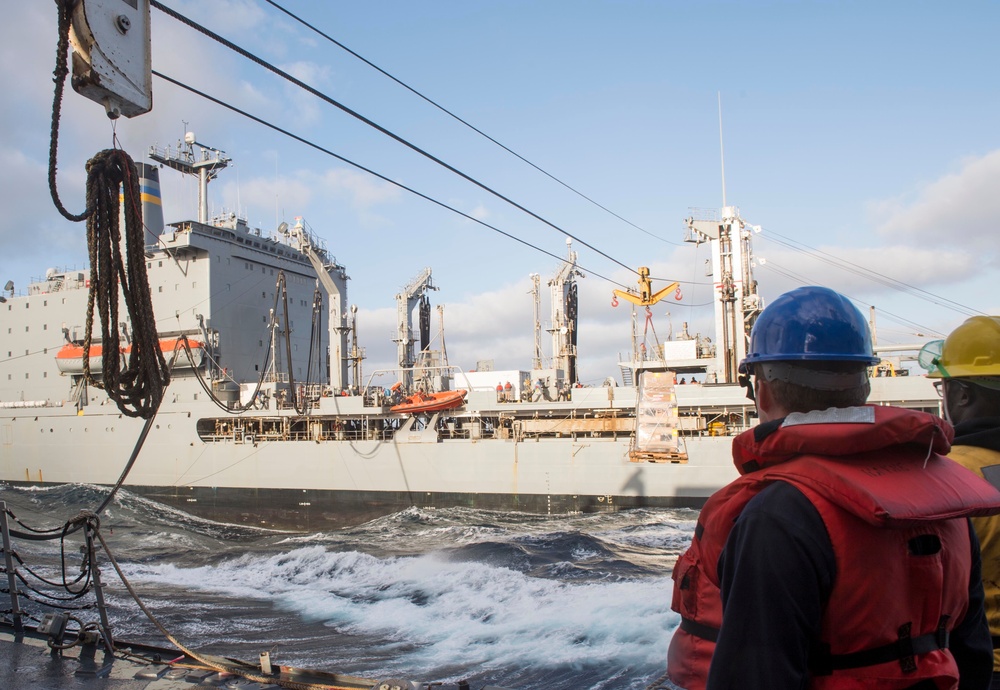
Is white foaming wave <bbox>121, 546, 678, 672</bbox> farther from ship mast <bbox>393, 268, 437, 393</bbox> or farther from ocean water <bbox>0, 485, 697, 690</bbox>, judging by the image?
ship mast <bbox>393, 268, 437, 393</bbox>

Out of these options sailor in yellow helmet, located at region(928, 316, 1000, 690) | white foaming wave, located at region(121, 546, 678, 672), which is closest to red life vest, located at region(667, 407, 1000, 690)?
sailor in yellow helmet, located at region(928, 316, 1000, 690)

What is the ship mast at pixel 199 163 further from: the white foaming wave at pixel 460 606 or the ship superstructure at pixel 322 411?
the white foaming wave at pixel 460 606

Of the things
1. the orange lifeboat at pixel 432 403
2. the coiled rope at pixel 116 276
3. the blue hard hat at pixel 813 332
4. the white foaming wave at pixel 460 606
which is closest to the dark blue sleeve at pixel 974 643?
the blue hard hat at pixel 813 332

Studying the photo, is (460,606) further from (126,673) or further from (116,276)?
(116,276)

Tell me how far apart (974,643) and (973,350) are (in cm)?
99

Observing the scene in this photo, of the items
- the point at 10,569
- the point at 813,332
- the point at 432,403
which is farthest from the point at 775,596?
the point at 432,403

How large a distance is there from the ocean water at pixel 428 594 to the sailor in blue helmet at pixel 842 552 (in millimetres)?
5284

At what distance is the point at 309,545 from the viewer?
14508 millimetres

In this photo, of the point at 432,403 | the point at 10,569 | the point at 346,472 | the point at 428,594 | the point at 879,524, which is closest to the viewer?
the point at 879,524

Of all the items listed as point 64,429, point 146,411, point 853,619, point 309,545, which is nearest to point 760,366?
point 853,619

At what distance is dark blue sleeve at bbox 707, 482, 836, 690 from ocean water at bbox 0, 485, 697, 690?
534 cm

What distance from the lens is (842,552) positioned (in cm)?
101

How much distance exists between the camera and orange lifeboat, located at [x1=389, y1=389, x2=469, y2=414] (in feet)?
58.5

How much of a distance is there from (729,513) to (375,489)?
17.5 meters
